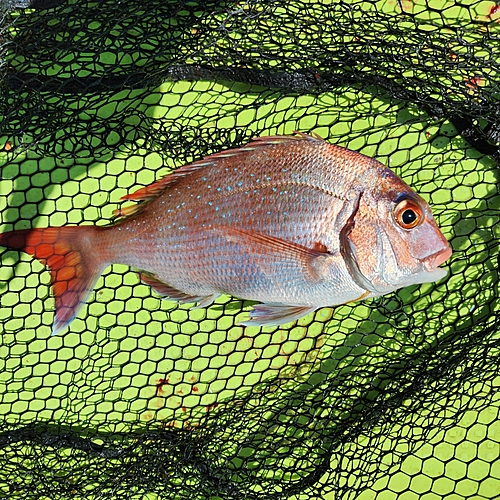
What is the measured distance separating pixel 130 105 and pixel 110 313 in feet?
3.23

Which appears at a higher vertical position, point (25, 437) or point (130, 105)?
point (130, 105)

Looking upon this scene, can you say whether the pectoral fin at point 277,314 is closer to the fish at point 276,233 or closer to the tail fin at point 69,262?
the fish at point 276,233

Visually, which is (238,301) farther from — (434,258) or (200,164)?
(434,258)

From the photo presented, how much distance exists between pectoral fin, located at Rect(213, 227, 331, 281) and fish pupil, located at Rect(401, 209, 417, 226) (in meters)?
0.29

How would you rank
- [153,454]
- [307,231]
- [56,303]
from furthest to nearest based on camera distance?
1. [153,454]
2. [56,303]
3. [307,231]

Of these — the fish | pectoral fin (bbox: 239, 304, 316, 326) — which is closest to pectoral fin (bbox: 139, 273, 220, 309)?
the fish

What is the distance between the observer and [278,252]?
6.17ft

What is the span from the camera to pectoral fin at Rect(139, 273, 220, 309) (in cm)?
208

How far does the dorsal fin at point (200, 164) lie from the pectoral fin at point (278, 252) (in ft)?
0.90

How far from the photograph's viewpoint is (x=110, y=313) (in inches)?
96.0

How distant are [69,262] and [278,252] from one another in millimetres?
889

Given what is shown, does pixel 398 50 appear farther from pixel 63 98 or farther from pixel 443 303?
pixel 63 98

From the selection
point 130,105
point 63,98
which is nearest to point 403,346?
point 130,105

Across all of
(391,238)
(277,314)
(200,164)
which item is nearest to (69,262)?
(200,164)
